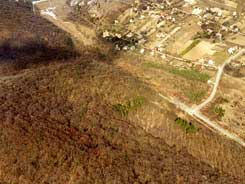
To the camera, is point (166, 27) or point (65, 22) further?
point (65, 22)

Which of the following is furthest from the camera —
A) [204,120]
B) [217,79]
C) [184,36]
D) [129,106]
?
[184,36]

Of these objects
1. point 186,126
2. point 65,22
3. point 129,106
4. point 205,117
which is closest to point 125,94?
point 129,106

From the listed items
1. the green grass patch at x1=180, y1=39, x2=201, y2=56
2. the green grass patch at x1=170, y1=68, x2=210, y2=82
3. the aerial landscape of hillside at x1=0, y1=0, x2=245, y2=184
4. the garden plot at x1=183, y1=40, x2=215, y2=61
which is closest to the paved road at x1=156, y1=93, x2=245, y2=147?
the aerial landscape of hillside at x1=0, y1=0, x2=245, y2=184

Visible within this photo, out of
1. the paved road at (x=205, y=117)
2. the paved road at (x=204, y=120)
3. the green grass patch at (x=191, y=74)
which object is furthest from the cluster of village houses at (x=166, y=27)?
the paved road at (x=204, y=120)

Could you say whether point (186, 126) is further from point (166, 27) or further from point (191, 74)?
point (166, 27)

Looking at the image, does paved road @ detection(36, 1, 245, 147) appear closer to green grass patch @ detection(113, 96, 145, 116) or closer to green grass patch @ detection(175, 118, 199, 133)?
green grass patch @ detection(175, 118, 199, 133)

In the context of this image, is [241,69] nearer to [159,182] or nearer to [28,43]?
[159,182]

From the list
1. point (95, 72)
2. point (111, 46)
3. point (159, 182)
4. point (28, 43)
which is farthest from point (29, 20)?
point (159, 182)
